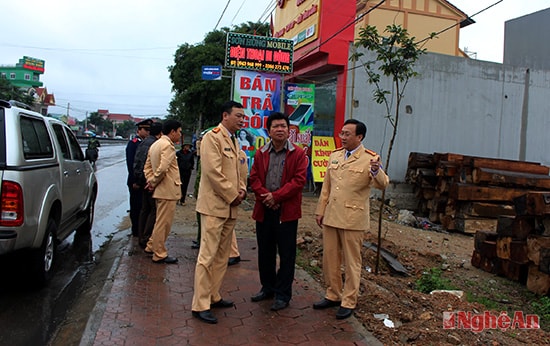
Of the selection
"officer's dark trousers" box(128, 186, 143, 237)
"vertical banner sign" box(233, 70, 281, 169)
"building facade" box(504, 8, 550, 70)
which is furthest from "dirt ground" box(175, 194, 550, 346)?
"building facade" box(504, 8, 550, 70)

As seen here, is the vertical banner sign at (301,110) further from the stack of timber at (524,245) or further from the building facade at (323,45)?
the stack of timber at (524,245)

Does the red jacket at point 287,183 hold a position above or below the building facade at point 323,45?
below

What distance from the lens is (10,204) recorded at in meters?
3.93

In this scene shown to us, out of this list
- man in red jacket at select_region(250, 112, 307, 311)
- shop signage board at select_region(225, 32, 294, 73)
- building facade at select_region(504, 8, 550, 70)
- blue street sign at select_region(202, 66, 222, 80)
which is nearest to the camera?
man in red jacket at select_region(250, 112, 307, 311)

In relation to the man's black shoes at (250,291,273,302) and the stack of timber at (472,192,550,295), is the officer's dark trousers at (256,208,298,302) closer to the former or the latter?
the man's black shoes at (250,291,273,302)

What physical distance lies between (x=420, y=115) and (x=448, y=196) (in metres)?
3.46

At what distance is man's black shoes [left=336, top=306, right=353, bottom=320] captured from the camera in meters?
4.00

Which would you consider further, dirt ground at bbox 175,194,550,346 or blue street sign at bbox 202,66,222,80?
blue street sign at bbox 202,66,222,80

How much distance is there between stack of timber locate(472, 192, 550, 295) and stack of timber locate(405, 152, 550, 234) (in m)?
3.63

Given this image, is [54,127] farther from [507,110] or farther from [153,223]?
[507,110]

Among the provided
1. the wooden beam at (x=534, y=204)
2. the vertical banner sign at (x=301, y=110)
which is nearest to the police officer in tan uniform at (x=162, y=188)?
the wooden beam at (x=534, y=204)

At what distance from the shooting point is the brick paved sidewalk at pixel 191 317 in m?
3.54

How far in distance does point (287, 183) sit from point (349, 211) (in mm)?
620

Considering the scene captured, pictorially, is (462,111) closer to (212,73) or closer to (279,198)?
(212,73)
